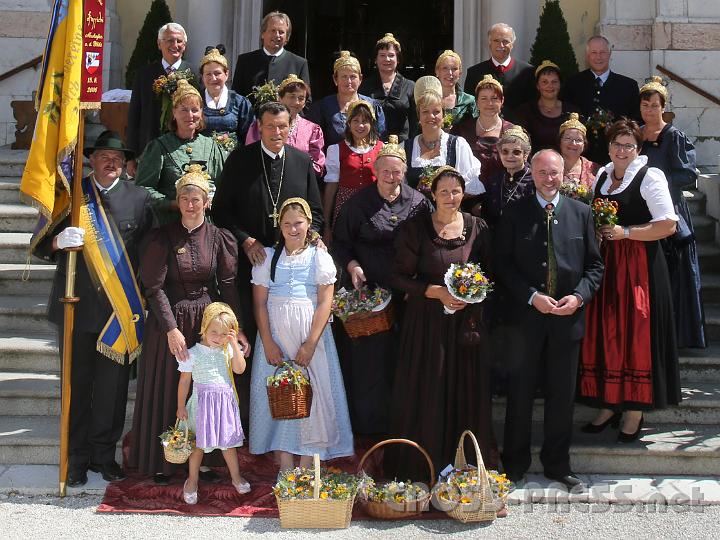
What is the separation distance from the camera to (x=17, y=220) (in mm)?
8336

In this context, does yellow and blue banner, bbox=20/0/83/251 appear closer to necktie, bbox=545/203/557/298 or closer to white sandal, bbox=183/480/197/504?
white sandal, bbox=183/480/197/504

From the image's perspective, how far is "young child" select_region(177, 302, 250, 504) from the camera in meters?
5.36

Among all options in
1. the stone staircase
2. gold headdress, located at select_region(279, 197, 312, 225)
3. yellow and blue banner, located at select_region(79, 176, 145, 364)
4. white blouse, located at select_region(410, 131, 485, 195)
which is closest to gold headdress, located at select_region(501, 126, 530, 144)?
white blouse, located at select_region(410, 131, 485, 195)

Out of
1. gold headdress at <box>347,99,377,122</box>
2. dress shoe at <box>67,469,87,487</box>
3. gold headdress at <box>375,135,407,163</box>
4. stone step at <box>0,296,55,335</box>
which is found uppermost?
gold headdress at <box>347,99,377,122</box>

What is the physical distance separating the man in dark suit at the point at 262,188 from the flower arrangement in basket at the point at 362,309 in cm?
56

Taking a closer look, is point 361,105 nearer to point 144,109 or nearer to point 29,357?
point 144,109

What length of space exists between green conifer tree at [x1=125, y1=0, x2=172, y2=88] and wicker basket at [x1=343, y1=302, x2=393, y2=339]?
5.21 m

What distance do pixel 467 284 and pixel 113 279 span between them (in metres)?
2.13

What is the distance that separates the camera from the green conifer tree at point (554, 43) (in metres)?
9.65

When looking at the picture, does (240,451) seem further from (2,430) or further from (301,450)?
(2,430)

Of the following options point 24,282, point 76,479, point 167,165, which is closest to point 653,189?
point 167,165

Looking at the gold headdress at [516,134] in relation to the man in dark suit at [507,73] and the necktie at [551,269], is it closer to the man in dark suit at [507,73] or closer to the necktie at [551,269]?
the necktie at [551,269]

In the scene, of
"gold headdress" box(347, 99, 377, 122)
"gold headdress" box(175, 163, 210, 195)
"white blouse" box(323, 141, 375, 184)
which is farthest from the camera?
"white blouse" box(323, 141, 375, 184)

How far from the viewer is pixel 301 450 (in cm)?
568
